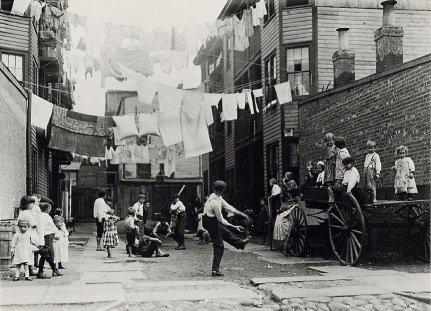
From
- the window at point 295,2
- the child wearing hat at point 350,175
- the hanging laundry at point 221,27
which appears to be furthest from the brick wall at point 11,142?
the window at point 295,2

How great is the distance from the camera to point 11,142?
15211 millimetres

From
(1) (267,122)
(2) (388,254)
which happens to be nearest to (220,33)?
(1) (267,122)

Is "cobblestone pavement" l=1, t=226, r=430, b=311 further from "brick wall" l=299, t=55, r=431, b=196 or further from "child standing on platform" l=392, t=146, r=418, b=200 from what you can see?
"brick wall" l=299, t=55, r=431, b=196

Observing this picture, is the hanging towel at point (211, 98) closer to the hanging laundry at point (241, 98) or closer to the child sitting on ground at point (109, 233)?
the hanging laundry at point (241, 98)

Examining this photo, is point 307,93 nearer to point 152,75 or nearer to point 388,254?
point 152,75

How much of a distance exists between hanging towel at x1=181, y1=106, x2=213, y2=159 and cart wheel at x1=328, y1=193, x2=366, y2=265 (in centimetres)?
815

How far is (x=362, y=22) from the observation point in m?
21.4

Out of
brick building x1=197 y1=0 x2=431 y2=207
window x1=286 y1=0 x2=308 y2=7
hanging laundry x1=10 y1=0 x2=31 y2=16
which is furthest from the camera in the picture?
window x1=286 y1=0 x2=308 y2=7

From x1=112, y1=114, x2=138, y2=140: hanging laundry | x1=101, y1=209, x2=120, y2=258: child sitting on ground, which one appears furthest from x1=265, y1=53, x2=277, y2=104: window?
x1=101, y1=209, x2=120, y2=258: child sitting on ground

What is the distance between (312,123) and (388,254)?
5927 mm

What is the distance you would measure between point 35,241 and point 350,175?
229 inches

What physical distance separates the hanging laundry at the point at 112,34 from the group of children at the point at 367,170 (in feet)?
23.8

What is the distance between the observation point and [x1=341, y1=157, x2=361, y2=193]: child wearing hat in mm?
11102

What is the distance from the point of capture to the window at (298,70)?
69.1ft
